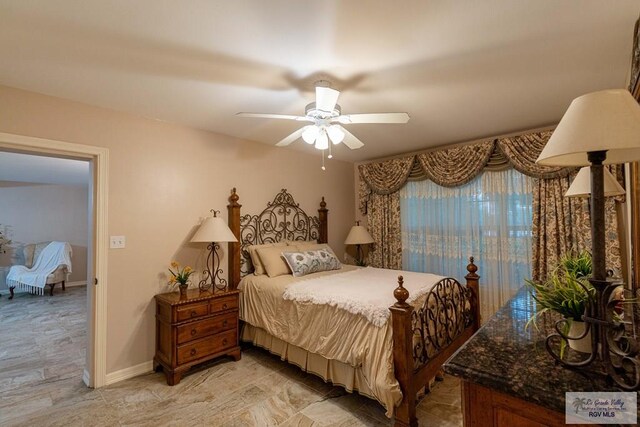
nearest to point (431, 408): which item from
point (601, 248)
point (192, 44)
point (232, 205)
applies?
point (601, 248)

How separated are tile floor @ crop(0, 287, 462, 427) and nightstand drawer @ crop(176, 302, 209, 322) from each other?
0.58 m

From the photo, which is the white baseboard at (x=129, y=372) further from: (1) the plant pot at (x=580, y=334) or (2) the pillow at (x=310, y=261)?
(1) the plant pot at (x=580, y=334)

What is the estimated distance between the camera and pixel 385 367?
1.98 metres

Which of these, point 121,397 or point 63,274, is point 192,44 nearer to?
point 121,397

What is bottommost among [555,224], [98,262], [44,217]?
[98,262]

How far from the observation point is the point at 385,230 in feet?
15.0

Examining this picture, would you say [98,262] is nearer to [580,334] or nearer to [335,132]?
[335,132]

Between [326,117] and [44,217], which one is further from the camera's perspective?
[44,217]

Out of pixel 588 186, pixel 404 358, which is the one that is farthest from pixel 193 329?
pixel 588 186

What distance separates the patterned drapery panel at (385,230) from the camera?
14.5 feet

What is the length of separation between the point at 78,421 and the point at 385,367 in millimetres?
2290

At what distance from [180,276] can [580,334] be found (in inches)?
115

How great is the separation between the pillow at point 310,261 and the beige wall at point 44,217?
6.67 meters

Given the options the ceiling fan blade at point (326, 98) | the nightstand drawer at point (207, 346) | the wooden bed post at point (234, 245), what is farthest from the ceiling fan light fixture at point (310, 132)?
the nightstand drawer at point (207, 346)
